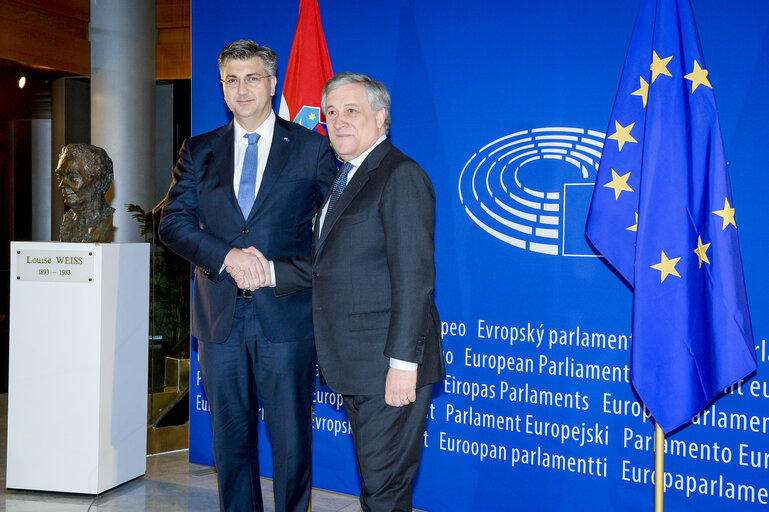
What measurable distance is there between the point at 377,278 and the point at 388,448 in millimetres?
470

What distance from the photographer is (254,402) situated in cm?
256

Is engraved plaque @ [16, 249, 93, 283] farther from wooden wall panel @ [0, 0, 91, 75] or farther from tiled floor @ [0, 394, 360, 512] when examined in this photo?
wooden wall panel @ [0, 0, 91, 75]

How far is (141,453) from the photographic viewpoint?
3637mm

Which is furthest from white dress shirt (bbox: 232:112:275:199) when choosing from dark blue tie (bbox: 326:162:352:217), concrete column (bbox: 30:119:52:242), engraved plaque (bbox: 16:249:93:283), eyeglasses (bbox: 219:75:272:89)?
concrete column (bbox: 30:119:52:242)

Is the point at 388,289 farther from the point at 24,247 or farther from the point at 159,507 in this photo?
the point at 24,247

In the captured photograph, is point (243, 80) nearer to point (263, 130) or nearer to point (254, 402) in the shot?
point (263, 130)

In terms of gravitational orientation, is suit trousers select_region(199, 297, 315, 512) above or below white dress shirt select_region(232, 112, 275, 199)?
below

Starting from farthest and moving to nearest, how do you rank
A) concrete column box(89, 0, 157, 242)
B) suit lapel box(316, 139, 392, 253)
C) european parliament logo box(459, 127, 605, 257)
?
concrete column box(89, 0, 157, 242) → european parliament logo box(459, 127, 605, 257) → suit lapel box(316, 139, 392, 253)

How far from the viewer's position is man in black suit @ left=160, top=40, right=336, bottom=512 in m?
2.42

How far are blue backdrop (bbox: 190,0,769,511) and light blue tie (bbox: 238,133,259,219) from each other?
0.99m

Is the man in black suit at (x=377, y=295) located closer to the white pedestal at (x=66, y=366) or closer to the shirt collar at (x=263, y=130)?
the shirt collar at (x=263, y=130)

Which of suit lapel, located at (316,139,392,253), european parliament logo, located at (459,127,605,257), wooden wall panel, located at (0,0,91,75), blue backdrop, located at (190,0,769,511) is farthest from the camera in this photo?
wooden wall panel, located at (0,0,91,75)

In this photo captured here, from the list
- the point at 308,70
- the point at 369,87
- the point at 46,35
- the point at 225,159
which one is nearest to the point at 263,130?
the point at 225,159

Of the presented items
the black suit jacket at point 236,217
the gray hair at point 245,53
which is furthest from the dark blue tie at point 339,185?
the gray hair at point 245,53
